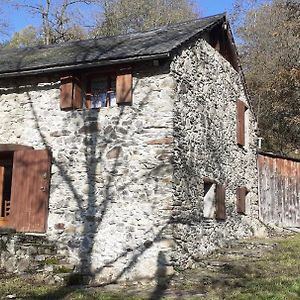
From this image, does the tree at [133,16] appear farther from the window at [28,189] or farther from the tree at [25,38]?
the window at [28,189]

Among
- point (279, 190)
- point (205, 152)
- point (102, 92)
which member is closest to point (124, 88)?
point (102, 92)

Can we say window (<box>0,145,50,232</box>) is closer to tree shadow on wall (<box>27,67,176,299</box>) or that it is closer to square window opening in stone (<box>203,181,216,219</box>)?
tree shadow on wall (<box>27,67,176,299</box>)

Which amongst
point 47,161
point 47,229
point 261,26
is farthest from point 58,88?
point 261,26

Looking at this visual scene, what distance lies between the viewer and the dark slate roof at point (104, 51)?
990 cm

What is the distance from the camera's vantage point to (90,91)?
10867 mm

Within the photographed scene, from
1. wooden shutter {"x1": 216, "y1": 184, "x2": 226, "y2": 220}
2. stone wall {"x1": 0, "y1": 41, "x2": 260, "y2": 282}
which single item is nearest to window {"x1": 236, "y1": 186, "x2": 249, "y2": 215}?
wooden shutter {"x1": 216, "y1": 184, "x2": 226, "y2": 220}

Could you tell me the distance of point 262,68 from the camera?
27234mm

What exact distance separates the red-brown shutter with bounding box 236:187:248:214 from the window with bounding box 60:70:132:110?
5.58m

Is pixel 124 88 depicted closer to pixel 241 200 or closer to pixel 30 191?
pixel 30 191

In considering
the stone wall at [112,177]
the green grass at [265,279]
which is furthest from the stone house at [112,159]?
the green grass at [265,279]

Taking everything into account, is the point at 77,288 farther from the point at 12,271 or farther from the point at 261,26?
the point at 261,26

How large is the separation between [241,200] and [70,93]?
661 centimetres

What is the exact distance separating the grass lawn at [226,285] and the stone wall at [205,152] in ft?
2.92

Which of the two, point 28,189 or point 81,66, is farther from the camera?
point 28,189
